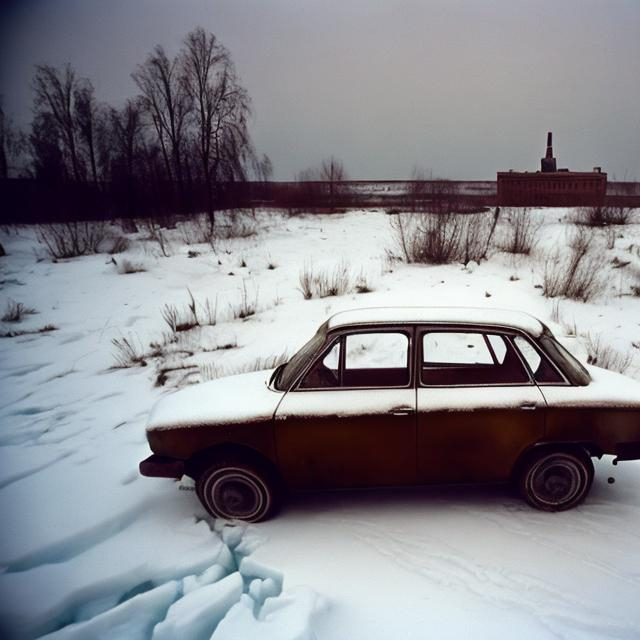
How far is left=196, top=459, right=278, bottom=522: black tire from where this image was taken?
10.2 ft

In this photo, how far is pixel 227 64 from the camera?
57.1 feet

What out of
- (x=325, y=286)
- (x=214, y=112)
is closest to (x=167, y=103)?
(x=214, y=112)

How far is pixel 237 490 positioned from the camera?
320 cm

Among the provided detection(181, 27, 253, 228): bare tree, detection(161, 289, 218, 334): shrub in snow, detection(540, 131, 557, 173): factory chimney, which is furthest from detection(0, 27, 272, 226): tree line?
detection(540, 131, 557, 173): factory chimney

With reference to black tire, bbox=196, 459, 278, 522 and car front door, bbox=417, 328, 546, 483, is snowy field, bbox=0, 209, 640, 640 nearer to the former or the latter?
black tire, bbox=196, 459, 278, 522

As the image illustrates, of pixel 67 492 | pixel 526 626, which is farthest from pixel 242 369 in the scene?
pixel 526 626

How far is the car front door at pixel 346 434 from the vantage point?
3018 millimetres

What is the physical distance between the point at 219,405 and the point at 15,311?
28.6 feet

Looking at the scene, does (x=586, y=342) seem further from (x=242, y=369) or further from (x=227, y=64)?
(x=227, y=64)

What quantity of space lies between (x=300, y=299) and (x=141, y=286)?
446 centimetres

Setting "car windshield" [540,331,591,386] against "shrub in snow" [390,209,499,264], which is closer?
"car windshield" [540,331,591,386]

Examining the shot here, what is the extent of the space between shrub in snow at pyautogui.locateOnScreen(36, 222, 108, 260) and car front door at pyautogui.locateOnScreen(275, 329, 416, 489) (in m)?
13.9

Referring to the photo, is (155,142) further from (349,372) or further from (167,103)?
(349,372)

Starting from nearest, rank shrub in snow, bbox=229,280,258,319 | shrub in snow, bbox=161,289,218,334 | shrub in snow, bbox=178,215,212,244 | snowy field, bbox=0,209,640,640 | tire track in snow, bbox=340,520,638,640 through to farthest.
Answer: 1. tire track in snow, bbox=340,520,638,640
2. snowy field, bbox=0,209,640,640
3. shrub in snow, bbox=161,289,218,334
4. shrub in snow, bbox=229,280,258,319
5. shrub in snow, bbox=178,215,212,244
